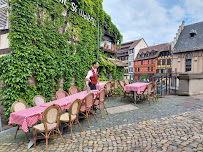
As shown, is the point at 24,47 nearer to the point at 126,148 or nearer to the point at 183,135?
the point at 126,148

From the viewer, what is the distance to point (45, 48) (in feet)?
→ 19.2

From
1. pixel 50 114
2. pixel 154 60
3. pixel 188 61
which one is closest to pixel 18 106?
pixel 50 114

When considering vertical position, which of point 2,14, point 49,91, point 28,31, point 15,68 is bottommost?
→ point 49,91

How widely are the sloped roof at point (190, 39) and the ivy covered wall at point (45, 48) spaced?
66.8ft

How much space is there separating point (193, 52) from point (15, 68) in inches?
1034

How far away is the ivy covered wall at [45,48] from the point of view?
4672mm

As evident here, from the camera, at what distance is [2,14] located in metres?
5.38

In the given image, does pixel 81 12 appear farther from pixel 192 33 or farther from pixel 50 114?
pixel 192 33

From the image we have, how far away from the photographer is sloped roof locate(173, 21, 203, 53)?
21.4 metres

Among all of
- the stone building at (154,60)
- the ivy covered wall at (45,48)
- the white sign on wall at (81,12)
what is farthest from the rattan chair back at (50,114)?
the stone building at (154,60)

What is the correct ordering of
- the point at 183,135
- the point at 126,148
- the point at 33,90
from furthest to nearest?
the point at 33,90 < the point at 183,135 < the point at 126,148

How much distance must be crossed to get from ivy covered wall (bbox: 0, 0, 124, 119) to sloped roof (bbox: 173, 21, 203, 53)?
20374 mm

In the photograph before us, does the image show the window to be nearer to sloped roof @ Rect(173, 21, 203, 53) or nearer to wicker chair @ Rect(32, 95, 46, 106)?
sloped roof @ Rect(173, 21, 203, 53)

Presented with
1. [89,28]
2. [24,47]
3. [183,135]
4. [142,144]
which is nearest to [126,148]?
[142,144]
